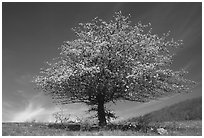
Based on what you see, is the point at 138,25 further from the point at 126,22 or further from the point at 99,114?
the point at 99,114

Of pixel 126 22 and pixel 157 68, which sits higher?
pixel 126 22

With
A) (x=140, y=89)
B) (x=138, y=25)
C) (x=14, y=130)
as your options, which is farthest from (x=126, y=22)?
(x=14, y=130)

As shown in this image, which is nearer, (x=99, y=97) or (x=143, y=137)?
(x=143, y=137)

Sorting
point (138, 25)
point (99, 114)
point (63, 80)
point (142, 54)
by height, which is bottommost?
point (99, 114)

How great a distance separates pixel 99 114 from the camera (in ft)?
126

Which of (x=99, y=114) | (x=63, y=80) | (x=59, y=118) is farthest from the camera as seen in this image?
(x=59, y=118)

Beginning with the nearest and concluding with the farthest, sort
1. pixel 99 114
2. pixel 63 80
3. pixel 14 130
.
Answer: pixel 14 130 < pixel 63 80 < pixel 99 114

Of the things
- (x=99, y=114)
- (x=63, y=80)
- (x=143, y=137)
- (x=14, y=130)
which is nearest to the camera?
(x=143, y=137)

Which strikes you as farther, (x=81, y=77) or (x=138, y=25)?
(x=138, y=25)

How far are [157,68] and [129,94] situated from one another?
3955mm

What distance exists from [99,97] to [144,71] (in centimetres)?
555

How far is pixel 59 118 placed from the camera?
41.1 m

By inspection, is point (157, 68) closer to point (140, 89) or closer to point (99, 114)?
point (140, 89)

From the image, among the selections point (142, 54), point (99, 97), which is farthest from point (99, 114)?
point (142, 54)
